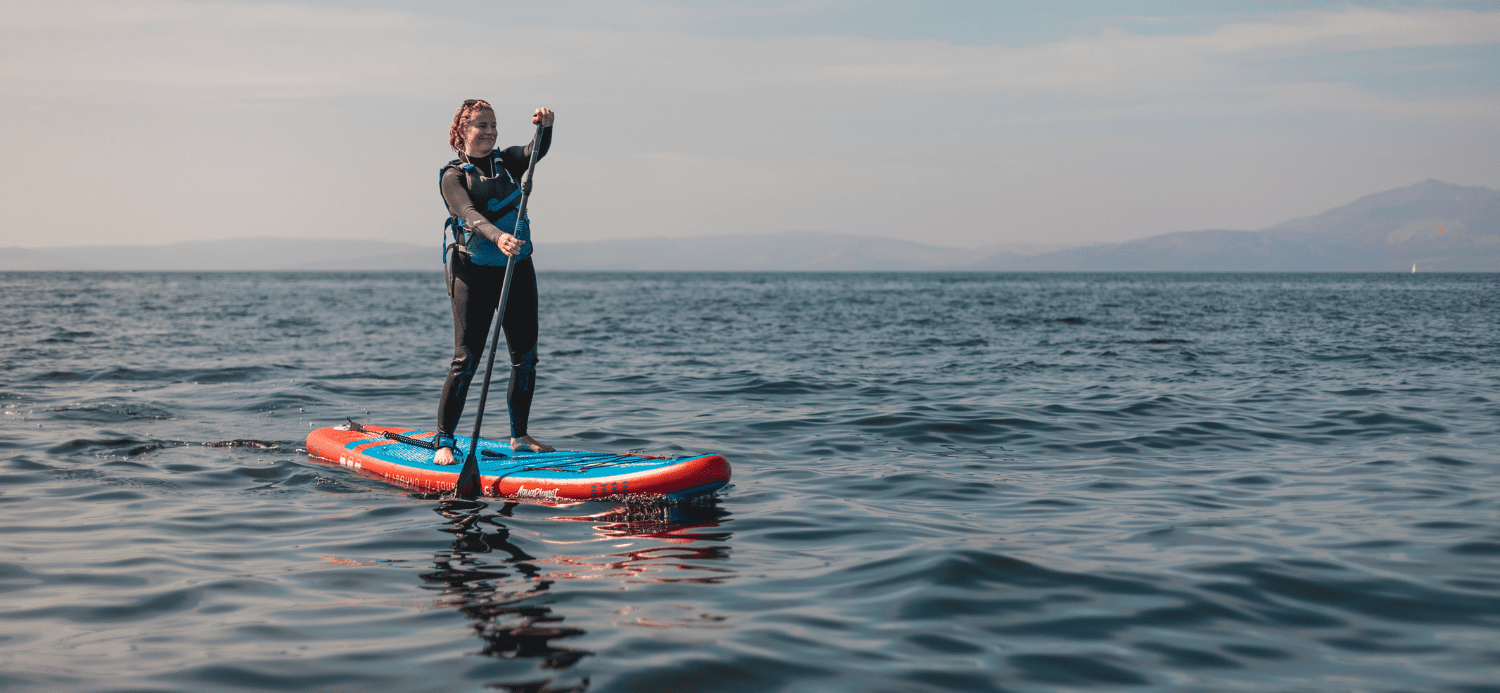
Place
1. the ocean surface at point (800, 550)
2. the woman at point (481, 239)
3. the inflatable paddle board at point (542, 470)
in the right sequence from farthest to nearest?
1. the woman at point (481, 239)
2. the inflatable paddle board at point (542, 470)
3. the ocean surface at point (800, 550)

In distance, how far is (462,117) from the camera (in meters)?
7.07

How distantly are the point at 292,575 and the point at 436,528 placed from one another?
42.6 inches

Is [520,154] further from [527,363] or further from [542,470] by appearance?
[542,470]

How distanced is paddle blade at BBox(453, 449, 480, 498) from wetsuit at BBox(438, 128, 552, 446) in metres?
0.58

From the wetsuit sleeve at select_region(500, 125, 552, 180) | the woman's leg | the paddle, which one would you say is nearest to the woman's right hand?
the paddle

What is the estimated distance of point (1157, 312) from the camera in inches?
1550

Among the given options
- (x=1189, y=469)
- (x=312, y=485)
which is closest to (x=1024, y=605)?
(x=1189, y=469)

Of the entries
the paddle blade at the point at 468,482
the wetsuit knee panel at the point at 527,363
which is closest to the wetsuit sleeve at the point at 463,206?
the wetsuit knee panel at the point at 527,363

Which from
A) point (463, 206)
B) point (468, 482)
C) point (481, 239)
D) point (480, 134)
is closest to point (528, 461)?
point (468, 482)

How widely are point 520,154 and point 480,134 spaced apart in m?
0.31

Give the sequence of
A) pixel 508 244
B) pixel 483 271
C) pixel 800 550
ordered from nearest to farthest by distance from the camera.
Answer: pixel 800 550 < pixel 508 244 < pixel 483 271

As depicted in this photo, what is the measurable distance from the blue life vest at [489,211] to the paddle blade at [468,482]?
140 centimetres

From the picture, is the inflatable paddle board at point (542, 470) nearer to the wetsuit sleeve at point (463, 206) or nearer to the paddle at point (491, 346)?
the paddle at point (491, 346)

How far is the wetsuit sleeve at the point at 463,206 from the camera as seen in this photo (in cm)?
668
